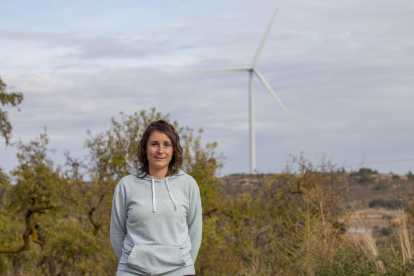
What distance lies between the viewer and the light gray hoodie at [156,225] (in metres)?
2.83

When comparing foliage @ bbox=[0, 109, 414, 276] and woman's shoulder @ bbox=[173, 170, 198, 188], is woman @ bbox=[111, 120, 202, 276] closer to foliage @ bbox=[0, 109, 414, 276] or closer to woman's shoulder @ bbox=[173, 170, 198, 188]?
woman's shoulder @ bbox=[173, 170, 198, 188]

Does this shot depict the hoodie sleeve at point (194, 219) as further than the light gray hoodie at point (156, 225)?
Yes

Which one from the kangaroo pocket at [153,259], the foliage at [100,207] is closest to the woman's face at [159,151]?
the kangaroo pocket at [153,259]

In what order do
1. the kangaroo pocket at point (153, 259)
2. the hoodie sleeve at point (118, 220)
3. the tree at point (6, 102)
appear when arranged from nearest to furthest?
the kangaroo pocket at point (153, 259), the hoodie sleeve at point (118, 220), the tree at point (6, 102)

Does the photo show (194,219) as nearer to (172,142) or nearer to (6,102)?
(172,142)

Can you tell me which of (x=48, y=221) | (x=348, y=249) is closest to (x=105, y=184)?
(x=48, y=221)

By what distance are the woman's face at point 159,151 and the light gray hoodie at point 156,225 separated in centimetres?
8

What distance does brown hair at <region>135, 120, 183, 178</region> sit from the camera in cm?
304

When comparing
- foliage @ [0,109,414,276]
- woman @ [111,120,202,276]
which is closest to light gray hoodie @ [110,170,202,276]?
woman @ [111,120,202,276]

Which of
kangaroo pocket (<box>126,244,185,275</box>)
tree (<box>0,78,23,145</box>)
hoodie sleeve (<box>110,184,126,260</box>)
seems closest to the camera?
kangaroo pocket (<box>126,244,185,275</box>)

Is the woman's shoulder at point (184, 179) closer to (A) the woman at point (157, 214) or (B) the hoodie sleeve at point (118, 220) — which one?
(A) the woman at point (157, 214)

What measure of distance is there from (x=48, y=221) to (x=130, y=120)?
5.30 m

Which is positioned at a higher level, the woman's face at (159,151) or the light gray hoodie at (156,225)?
the woman's face at (159,151)

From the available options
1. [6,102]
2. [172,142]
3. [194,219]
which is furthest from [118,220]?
[6,102]
